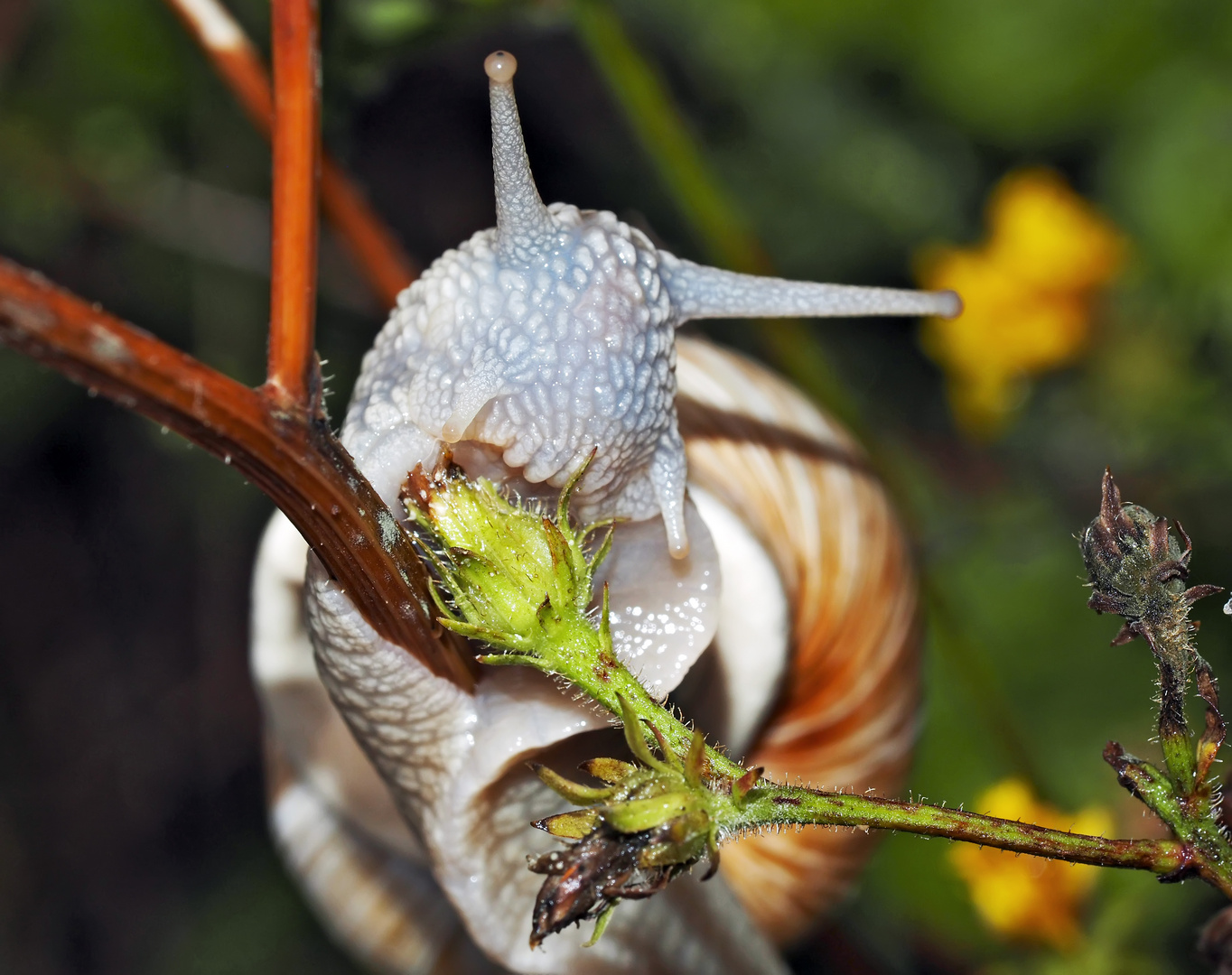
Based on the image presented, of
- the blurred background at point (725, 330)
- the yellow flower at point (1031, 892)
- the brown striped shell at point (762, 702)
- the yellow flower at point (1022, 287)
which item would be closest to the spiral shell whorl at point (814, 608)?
the brown striped shell at point (762, 702)

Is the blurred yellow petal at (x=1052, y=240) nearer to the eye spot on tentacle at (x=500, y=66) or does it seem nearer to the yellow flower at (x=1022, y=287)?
the yellow flower at (x=1022, y=287)

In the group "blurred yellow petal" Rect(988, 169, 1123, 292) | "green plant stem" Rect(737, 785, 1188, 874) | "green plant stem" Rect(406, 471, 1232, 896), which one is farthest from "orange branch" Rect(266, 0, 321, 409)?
"blurred yellow petal" Rect(988, 169, 1123, 292)

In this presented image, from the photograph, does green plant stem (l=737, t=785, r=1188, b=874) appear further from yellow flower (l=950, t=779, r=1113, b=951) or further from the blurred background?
the blurred background

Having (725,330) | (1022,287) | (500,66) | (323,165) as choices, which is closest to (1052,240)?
(1022,287)

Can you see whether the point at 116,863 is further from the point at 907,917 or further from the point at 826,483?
the point at 826,483

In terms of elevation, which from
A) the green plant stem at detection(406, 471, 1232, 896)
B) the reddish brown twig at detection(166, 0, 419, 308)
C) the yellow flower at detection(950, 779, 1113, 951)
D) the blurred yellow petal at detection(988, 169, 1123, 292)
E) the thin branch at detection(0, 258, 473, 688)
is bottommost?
the yellow flower at detection(950, 779, 1113, 951)

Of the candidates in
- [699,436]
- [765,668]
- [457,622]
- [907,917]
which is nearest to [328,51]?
[699,436]
